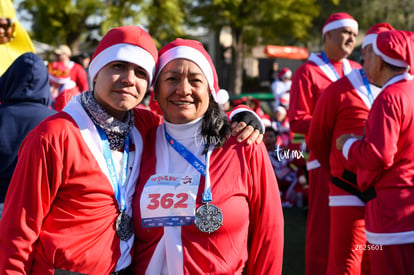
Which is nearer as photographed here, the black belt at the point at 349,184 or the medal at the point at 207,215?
the medal at the point at 207,215

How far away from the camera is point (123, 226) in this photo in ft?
7.44

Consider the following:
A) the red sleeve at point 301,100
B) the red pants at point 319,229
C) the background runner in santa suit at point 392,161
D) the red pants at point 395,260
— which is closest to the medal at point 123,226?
the background runner in santa suit at point 392,161

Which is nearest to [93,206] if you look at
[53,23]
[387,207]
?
[387,207]

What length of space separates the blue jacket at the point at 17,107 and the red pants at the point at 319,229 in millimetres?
2375

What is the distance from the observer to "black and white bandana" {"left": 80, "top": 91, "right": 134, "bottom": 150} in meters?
2.29

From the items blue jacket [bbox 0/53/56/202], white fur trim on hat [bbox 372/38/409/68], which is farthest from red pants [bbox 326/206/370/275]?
blue jacket [bbox 0/53/56/202]

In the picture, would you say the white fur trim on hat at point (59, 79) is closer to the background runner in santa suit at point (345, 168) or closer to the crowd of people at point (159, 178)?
the background runner in santa suit at point (345, 168)

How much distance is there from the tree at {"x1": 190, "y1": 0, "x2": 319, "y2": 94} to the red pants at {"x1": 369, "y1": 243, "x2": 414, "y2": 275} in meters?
20.4

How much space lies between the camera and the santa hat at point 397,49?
3.34m

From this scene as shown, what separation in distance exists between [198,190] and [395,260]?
164 cm

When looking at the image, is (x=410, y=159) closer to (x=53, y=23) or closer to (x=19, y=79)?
(x=19, y=79)

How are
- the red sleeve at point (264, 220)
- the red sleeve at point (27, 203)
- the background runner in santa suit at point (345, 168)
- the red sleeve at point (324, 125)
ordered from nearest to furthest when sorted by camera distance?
the red sleeve at point (27, 203)
the red sleeve at point (264, 220)
the background runner in santa suit at point (345, 168)
the red sleeve at point (324, 125)

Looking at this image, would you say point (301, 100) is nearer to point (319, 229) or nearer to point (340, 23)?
point (340, 23)

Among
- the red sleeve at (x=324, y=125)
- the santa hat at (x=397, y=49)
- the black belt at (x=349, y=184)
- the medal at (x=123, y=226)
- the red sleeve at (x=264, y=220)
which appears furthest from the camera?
the red sleeve at (x=324, y=125)
